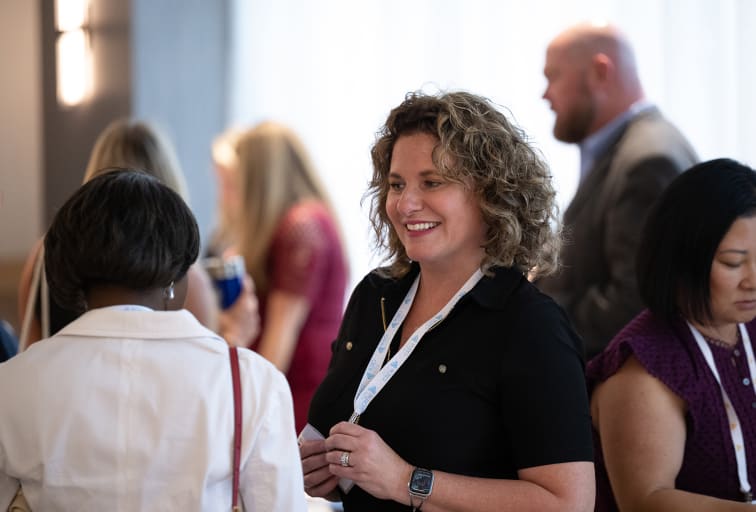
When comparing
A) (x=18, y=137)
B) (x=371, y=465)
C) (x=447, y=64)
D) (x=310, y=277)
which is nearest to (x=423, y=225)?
(x=371, y=465)

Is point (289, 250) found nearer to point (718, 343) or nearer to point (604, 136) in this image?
point (604, 136)

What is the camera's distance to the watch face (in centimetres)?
172

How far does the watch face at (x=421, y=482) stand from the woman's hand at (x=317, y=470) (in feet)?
0.66

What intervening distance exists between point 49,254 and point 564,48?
2251 millimetres

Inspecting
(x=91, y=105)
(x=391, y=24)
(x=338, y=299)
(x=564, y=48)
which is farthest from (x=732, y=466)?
(x=91, y=105)

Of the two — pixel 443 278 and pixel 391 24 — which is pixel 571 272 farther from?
pixel 391 24

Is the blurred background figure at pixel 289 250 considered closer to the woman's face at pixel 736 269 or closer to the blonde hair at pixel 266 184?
the blonde hair at pixel 266 184

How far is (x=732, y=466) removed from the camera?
200 centimetres

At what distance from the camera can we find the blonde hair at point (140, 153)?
9.07ft

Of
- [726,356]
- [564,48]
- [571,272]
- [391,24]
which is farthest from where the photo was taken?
[391,24]

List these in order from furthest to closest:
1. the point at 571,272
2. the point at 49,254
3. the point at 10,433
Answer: the point at 571,272
the point at 49,254
the point at 10,433

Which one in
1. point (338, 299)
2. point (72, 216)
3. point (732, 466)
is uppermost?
point (72, 216)

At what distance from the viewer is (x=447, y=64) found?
4.82 m

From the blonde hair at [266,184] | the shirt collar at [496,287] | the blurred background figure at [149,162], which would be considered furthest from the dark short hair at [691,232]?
the blonde hair at [266,184]
